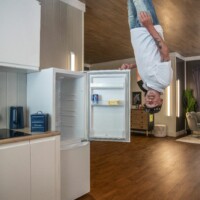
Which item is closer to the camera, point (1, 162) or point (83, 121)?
point (1, 162)

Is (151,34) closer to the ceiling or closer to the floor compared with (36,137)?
closer to the ceiling

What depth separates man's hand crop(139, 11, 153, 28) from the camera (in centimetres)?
144

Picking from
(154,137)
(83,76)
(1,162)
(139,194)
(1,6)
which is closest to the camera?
(1,162)

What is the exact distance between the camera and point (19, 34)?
205cm

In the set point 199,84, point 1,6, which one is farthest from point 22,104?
point 199,84

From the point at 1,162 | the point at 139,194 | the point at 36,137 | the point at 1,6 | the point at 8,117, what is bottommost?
the point at 139,194

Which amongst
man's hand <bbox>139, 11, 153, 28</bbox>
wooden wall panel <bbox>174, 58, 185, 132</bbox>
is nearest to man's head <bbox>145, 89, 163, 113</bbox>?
man's hand <bbox>139, 11, 153, 28</bbox>

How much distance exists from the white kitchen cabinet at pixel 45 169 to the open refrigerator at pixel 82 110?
0.25 meters

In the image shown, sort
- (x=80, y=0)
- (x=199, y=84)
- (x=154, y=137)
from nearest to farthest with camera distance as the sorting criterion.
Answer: (x=80, y=0) → (x=154, y=137) → (x=199, y=84)

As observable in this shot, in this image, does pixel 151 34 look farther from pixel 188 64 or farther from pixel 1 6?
pixel 188 64

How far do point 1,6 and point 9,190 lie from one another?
5.38 ft

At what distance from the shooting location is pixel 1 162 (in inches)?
68.0

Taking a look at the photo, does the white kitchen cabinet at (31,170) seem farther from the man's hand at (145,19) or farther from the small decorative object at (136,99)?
the small decorative object at (136,99)

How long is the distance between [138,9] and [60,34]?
1.65 meters
